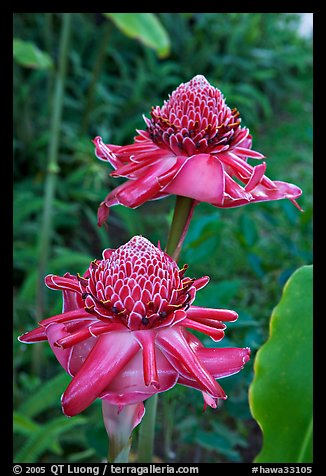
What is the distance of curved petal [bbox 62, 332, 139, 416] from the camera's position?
1.62 ft

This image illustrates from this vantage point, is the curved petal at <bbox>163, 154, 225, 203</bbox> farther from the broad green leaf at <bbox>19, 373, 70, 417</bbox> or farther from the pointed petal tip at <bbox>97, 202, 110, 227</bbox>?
the broad green leaf at <bbox>19, 373, 70, 417</bbox>

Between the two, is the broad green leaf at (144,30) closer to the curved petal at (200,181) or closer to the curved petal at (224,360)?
the curved petal at (200,181)

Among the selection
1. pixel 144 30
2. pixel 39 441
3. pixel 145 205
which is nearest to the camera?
pixel 39 441

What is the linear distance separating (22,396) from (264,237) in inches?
58.6

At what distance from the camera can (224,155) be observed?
0.66 m

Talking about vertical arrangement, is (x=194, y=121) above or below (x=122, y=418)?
above

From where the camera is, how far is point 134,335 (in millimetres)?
532

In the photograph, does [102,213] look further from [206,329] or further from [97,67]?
[97,67]

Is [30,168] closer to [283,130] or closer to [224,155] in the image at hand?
[283,130]

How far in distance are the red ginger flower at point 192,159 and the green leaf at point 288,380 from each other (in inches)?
6.3

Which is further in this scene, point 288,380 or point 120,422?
point 288,380

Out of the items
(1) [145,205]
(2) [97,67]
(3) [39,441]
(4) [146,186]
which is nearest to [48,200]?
(3) [39,441]

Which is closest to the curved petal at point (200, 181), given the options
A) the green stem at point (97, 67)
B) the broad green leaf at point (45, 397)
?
the broad green leaf at point (45, 397)

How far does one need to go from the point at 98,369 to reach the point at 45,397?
973mm
